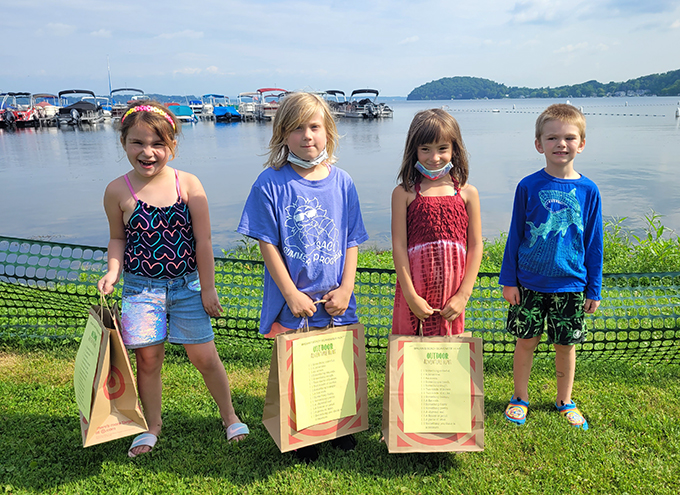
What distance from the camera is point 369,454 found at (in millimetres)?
2852

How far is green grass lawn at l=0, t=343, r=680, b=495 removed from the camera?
8.58ft

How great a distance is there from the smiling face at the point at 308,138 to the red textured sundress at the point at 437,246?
1.95ft

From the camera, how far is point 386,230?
962 centimetres

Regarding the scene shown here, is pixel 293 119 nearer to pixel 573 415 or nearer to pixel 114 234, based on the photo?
pixel 114 234

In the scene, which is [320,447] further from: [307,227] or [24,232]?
[24,232]

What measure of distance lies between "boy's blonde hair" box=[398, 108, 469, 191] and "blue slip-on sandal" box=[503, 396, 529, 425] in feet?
4.72

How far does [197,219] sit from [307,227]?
0.63 meters

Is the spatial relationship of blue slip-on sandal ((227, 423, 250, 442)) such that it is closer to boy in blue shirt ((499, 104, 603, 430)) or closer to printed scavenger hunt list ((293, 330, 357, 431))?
printed scavenger hunt list ((293, 330, 357, 431))

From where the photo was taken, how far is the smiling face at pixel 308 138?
260cm

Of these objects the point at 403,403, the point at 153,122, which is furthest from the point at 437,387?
the point at 153,122

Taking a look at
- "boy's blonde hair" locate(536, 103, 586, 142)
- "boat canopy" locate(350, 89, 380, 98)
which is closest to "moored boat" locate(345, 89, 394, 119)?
"boat canopy" locate(350, 89, 380, 98)

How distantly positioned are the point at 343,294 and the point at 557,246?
1.25 metres

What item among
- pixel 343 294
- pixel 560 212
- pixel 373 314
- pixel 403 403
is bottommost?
pixel 373 314

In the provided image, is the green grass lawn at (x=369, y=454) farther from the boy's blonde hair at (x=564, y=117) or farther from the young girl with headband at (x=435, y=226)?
the boy's blonde hair at (x=564, y=117)
